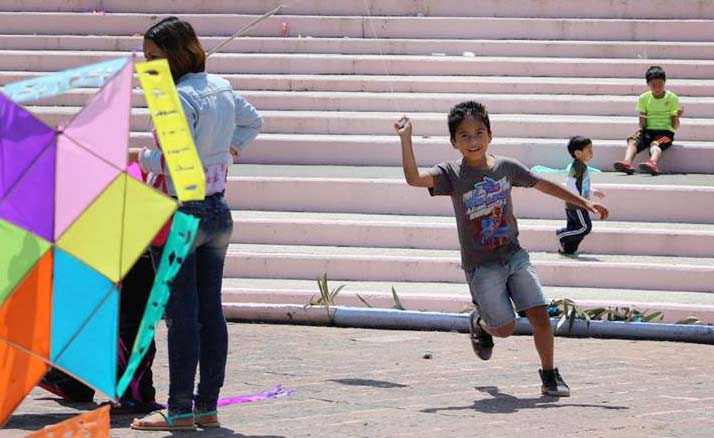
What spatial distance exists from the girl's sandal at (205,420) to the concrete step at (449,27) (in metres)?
9.28

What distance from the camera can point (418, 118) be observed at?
43.6 feet

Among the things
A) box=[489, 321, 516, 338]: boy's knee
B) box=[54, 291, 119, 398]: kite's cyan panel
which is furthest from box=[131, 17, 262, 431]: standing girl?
box=[489, 321, 516, 338]: boy's knee

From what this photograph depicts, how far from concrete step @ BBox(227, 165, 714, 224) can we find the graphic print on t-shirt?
449cm

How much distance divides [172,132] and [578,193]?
680 cm

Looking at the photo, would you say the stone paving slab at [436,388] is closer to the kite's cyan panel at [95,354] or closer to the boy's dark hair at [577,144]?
the kite's cyan panel at [95,354]

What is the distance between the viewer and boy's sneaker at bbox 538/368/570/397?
7.10 metres

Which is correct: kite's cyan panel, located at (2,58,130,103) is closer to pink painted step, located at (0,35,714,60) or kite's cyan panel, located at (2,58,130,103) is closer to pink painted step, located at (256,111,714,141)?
pink painted step, located at (256,111,714,141)

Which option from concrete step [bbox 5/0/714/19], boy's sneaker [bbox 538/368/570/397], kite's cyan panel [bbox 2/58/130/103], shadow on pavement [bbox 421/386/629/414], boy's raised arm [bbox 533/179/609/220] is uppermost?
concrete step [bbox 5/0/714/19]

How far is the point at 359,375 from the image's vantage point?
25.5 feet

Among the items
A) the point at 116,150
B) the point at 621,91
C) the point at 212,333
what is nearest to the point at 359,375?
the point at 212,333

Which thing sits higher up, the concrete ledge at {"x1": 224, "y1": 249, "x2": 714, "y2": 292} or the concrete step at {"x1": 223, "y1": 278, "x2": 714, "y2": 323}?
the concrete ledge at {"x1": 224, "y1": 249, "x2": 714, "y2": 292}

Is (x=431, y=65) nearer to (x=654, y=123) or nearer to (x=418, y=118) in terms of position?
(x=418, y=118)

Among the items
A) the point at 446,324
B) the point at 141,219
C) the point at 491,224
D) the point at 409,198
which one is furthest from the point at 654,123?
the point at 141,219

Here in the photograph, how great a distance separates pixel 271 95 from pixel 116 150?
919cm
